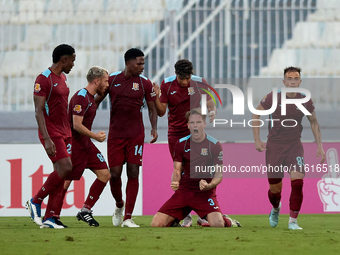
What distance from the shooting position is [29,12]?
9742 millimetres

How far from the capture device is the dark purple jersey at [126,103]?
6.53 meters

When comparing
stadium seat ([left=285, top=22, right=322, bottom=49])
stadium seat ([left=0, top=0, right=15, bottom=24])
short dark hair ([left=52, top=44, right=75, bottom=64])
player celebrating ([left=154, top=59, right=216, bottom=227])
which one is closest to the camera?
short dark hair ([left=52, top=44, right=75, bottom=64])

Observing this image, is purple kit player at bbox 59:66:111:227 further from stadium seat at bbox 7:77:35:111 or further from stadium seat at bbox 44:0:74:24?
stadium seat at bbox 44:0:74:24

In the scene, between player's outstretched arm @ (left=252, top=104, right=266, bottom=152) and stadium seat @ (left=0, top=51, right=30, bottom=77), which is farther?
stadium seat @ (left=0, top=51, right=30, bottom=77)

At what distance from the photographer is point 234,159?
904 centimetres

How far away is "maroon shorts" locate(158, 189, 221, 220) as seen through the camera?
20.4ft

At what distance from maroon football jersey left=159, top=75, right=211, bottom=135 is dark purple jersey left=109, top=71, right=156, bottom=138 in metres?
0.39

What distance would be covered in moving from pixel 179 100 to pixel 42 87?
1.82m

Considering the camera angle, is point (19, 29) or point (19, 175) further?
point (19, 29)

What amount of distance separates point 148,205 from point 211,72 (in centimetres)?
248

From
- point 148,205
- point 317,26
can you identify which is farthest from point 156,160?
point 317,26

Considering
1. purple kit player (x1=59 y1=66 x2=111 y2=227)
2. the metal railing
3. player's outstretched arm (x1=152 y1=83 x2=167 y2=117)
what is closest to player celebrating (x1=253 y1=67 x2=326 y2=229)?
player's outstretched arm (x1=152 y1=83 x2=167 y2=117)

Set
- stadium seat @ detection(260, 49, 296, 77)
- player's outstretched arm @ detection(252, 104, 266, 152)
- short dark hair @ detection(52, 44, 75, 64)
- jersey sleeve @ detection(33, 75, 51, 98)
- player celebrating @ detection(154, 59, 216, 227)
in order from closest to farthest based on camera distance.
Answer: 1. jersey sleeve @ detection(33, 75, 51, 98)
2. short dark hair @ detection(52, 44, 75, 64)
3. player's outstretched arm @ detection(252, 104, 266, 152)
4. player celebrating @ detection(154, 59, 216, 227)
5. stadium seat @ detection(260, 49, 296, 77)

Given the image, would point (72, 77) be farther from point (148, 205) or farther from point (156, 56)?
point (148, 205)
